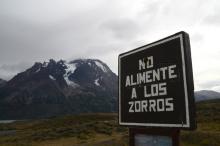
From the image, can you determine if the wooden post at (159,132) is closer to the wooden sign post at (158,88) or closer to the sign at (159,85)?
the wooden sign post at (158,88)

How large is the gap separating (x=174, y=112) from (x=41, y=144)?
109 ft

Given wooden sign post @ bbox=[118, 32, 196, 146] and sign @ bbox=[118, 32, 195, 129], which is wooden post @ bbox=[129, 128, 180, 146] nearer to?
wooden sign post @ bbox=[118, 32, 196, 146]

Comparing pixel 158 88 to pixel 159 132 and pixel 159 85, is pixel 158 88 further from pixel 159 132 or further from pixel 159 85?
pixel 159 132

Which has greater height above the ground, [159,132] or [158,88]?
[158,88]

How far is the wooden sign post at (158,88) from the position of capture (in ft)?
18.9

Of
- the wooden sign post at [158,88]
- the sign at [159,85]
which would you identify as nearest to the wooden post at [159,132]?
the wooden sign post at [158,88]

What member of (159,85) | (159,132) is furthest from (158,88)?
(159,132)

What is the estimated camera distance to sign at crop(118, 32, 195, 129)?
5.75m

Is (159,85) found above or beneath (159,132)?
above

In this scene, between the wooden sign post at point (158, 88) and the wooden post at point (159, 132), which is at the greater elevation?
the wooden sign post at point (158, 88)

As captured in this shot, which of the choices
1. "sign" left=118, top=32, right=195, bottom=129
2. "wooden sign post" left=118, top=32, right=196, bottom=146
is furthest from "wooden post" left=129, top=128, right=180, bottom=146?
"sign" left=118, top=32, right=195, bottom=129

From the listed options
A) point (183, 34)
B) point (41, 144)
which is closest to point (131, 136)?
point (183, 34)

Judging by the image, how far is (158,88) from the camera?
6.48 meters

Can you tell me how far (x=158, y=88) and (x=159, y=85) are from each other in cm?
7
